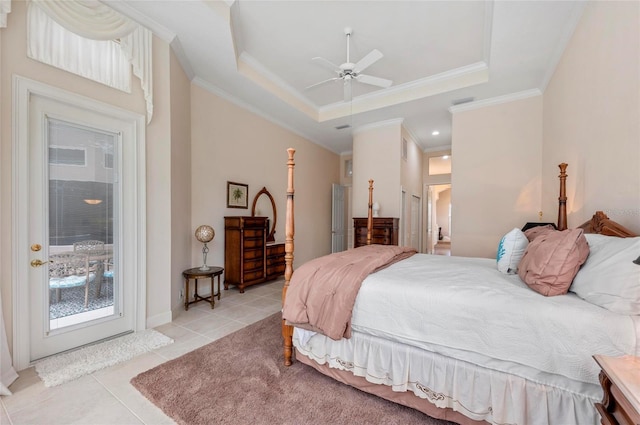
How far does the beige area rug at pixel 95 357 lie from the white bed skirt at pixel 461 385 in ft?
5.39

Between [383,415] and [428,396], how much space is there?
30 cm

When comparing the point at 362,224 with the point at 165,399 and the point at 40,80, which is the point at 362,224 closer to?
the point at 165,399

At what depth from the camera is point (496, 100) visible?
4.34 metres

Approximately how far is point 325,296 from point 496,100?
4526 millimetres

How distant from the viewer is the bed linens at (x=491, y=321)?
120 cm

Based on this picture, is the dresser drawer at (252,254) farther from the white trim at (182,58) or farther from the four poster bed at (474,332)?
the white trim at (182,58)

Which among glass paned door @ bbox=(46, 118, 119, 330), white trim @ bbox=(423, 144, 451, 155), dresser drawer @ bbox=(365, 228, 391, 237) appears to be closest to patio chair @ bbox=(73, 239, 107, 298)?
glass paned door @ bbox=(46, 118, 119, 330)

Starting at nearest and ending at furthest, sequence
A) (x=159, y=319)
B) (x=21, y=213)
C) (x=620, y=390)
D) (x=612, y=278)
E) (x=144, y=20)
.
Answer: (x=620, y=390) < (x=612, y=278) < (x=21, y=213) < (x=144, y=20) < (x=159, y=319)

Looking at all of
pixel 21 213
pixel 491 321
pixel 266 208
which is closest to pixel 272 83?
pixel 266 208

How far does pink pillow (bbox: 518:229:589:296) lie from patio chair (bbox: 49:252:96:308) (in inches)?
138

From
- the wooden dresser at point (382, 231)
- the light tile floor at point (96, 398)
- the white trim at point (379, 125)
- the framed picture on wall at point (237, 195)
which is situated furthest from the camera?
the white trim at point (379, 125)

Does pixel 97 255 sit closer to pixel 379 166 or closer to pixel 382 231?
pixel 382 231

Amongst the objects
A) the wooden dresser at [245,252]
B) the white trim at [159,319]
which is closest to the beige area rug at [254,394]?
the white trim at [159,319]

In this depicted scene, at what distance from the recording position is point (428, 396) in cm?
157
